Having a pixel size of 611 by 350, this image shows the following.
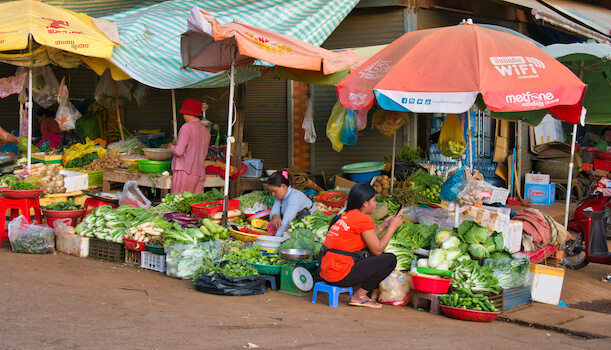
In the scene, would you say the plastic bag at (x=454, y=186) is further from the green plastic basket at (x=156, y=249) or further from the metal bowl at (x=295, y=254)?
the green plastic basket at (x=156, y=249)

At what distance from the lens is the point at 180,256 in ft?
22.4

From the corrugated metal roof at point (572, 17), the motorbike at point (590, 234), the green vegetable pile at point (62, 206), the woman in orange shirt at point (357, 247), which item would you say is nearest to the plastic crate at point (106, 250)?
the green vegetable pile at point (62, 206)

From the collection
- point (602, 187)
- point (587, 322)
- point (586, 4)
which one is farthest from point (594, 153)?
point (587, 322)

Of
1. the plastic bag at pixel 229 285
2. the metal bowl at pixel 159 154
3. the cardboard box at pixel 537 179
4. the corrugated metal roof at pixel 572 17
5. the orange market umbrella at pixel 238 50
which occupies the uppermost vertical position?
the corrugated metal roof at pixel 572 17

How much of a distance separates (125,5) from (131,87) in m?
1.54

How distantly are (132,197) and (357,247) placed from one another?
467cm

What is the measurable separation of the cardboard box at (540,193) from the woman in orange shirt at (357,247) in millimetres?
7630

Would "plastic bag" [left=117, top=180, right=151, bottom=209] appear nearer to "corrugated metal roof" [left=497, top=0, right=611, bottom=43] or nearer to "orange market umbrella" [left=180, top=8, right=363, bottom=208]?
"orange market umbrella" [left=180, top=8, right=363, bottom=208]

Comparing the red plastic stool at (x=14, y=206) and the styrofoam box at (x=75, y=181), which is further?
the styrofoam box at (x=75, y=181)

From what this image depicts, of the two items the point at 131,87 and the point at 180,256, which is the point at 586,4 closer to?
the point at 131,87

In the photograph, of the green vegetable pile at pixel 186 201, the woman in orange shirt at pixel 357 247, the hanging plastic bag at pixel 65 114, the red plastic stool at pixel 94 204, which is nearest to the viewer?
the woman in orange shirt at pixel 357 247

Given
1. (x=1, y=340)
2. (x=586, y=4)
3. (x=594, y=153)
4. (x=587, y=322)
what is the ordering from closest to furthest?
(x=1, y=340) < (x=587, y=322) < (x=594, y=153) < (x=586, y=4)

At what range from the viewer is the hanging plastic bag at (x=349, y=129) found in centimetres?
982

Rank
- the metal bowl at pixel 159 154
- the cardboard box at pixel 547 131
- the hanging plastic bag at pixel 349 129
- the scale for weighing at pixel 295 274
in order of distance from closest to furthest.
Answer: the scale for weighing at pixel 295 274 < the hanging plastic bag at pixel 349 129 < the metal bowl at pixel 159 154 < the cardboard box at pixel 547 131
